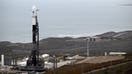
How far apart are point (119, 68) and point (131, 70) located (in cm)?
37

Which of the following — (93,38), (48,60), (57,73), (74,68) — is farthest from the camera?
(48,60)

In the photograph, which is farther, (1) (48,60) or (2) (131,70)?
(1) (48,60)

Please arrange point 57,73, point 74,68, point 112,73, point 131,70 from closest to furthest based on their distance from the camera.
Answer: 1. point 57,73
2. point 74,68
3. point 112,73
4. point 131,70

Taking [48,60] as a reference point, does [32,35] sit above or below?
above

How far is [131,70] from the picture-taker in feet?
10.5

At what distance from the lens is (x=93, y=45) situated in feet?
56.0

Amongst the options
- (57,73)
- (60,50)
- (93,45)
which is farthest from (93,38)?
(57,73)

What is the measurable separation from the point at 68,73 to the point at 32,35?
1515 centimetres

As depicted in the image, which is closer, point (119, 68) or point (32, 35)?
point (119, 68)

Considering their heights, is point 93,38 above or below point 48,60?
above

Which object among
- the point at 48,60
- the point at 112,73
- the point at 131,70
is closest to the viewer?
the point at 112,73

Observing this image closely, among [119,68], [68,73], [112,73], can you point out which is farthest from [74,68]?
[119,68]

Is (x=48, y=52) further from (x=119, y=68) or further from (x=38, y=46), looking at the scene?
(x=119, y=68)

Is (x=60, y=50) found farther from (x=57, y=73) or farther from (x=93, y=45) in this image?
(x=57, y=73)
